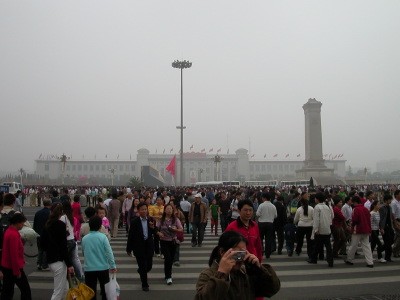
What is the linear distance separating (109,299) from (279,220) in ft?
23.2

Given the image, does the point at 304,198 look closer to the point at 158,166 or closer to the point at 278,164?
the point at 158,166

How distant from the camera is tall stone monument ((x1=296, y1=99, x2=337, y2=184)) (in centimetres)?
6047

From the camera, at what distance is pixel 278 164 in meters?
146

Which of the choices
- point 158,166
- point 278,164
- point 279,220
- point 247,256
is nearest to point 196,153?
point 158,166

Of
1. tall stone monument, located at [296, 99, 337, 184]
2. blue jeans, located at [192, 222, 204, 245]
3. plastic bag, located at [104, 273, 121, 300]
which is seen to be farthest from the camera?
tall stone monument, located at [296, 99, 337, 184]

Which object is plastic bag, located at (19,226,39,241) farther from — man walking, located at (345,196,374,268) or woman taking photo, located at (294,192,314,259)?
man walking, located at (345,196,374,268)

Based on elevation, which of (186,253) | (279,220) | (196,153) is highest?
(196,153)

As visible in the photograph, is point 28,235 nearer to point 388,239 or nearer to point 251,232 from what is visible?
point 251,232

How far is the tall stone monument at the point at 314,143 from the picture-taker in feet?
198

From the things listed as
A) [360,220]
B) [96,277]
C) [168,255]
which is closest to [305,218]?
[360,220]

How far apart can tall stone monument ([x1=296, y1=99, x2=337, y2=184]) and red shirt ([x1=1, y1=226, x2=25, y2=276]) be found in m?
57.1

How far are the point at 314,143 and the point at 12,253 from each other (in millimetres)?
58087

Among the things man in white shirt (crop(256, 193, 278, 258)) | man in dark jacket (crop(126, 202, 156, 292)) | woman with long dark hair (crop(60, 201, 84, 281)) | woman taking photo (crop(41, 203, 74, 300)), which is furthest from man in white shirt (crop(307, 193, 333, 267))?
woman taking photo (crop(41, 203, 74, 300))

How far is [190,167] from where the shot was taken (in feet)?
437
